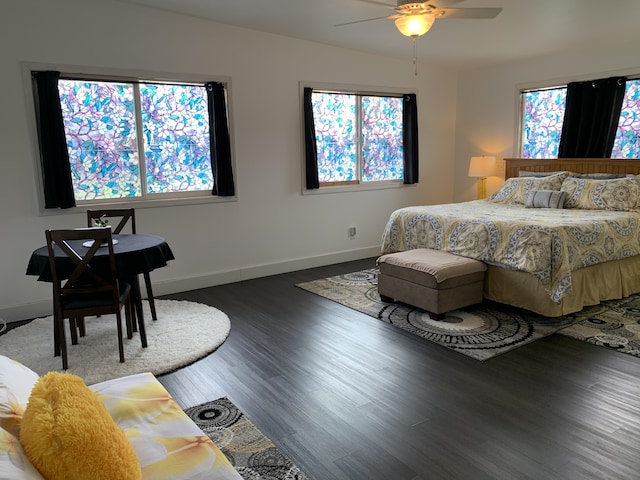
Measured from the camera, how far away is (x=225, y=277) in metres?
5.21

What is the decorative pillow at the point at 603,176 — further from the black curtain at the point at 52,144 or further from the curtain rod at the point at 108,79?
the black curtain at the point at 52,144

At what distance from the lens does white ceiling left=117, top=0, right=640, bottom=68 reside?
413 centimetres

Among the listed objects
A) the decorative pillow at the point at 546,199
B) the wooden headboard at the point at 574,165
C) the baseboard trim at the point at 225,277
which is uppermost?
the wooden headboard at the point at 574,165

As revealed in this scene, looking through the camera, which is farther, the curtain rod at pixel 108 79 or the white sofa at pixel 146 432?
the curtain rod at pixel 108 79

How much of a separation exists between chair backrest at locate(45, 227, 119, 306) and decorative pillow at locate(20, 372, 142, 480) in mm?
1863

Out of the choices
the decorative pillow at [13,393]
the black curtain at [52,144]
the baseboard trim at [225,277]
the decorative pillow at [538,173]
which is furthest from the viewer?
the decorative pillow at [538,173]

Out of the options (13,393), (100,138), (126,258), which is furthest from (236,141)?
(13,393)

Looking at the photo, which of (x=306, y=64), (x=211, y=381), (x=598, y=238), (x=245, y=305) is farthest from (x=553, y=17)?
(x=211, y=381)

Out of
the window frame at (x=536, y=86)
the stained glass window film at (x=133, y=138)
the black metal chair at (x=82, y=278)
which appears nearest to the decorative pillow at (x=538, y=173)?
the window frame at (x=536, y=86)

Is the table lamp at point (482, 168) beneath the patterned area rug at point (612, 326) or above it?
above

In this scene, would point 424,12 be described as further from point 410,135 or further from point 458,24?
point 410,135

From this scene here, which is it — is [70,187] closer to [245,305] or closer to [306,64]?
[245,305]

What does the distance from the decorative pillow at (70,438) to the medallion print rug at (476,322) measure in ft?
8.37

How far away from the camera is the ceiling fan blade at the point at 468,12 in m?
3.35
